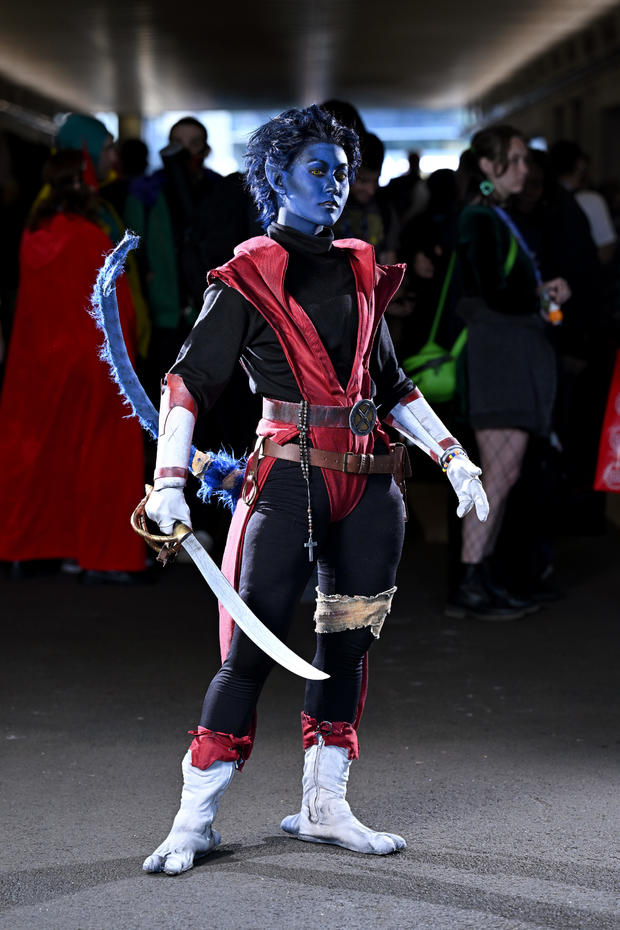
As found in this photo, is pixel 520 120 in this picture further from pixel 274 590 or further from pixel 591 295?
pixel 274 590

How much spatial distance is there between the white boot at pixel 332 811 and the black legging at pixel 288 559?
0.24 metres

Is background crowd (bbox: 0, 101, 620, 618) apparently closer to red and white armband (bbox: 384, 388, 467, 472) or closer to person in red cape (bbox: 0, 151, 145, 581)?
person in red cape (bbox: 0, 151, 145, 581)

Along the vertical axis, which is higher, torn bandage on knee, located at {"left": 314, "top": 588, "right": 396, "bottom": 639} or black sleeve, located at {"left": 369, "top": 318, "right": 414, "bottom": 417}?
black sleeve, located at {"left": 369, "top": 318, "right": 414, "bottom": 417}

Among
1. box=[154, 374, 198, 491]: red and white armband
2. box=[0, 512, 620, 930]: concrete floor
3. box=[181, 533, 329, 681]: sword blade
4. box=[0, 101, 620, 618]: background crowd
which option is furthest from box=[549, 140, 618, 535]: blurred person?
box=[181, 533, 329, 681]: sword blade

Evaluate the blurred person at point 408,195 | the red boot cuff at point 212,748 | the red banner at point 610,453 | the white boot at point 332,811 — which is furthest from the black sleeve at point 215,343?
the blurred person at point 408,195

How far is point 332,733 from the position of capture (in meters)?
3.20

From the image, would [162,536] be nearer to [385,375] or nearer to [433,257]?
[385,375]

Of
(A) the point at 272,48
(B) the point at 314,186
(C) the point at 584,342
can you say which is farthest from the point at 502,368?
(A) the point at 272,48

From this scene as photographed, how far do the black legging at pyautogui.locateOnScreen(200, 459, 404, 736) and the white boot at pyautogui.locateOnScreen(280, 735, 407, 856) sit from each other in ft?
0.78

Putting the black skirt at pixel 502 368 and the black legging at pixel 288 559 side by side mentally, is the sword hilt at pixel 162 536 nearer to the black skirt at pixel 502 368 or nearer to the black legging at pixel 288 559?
the black legging at pixel 288 559

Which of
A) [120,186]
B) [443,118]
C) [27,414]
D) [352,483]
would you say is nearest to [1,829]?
[352,483]

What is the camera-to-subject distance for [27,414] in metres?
6.31

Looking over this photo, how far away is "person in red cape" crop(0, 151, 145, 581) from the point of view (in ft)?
19.5

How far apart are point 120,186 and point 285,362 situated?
148 inches
